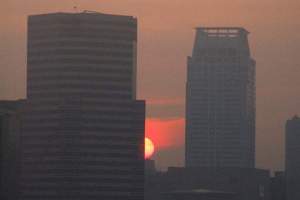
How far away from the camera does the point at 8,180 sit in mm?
118062

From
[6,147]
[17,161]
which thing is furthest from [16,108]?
[6,147]

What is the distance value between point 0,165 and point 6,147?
1712 millimetres

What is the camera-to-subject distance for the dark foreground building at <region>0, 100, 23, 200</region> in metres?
113

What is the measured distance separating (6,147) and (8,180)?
480cm

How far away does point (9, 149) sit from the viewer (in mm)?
116250

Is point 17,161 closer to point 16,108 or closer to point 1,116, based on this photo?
point 16,108

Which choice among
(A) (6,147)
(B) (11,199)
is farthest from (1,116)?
(B) (11,199)

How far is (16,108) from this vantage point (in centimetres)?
12788

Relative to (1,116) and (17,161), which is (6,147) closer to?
(1,116)

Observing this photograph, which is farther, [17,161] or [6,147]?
[17,161]

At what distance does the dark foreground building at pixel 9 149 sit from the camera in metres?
113

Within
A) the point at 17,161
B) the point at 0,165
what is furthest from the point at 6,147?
the point at 17,161

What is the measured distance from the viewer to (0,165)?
113m

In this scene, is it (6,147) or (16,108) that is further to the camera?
(16,108)
